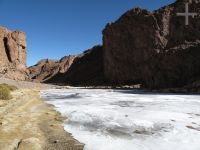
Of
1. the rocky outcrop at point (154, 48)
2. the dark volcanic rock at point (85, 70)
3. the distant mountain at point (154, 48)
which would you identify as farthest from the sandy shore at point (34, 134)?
the dark volcanic rock at point (85, 70)

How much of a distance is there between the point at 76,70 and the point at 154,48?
213ft

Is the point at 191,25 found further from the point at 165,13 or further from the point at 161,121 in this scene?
the point at 161,121

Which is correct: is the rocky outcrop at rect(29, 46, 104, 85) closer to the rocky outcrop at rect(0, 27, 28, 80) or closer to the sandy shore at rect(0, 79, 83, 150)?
the rocky outcrop at rect(0, 27, 28, 80)

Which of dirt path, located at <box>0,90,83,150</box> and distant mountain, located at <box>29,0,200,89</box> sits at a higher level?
distant mountain, located at <box>29,0,200,89</box>

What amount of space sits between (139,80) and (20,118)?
7094cm

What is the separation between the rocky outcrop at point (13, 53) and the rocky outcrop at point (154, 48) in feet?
90.5

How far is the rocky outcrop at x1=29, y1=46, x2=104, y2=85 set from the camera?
121 meters

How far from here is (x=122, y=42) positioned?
89688mm

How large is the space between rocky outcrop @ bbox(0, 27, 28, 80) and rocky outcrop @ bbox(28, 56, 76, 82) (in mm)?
35008

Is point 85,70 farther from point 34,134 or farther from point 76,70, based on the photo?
point 34,134

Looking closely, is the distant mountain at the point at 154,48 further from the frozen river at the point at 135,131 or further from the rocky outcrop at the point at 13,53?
the frozen river at the point at 135,131

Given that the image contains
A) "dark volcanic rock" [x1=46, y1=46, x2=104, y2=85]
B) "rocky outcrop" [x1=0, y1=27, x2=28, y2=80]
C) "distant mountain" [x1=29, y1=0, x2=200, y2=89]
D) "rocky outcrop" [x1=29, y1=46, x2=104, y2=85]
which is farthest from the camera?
"dark volcanic rock" [x1=46, y1=46, x2=104, y2=85]

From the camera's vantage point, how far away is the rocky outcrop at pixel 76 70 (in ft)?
398

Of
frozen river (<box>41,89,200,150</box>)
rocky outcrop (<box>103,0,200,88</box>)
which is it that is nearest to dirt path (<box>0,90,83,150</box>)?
frozen river (<box>41,89,200,150</box>)
